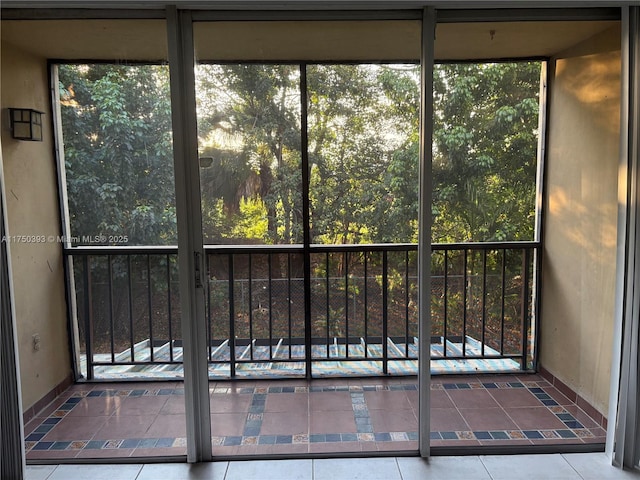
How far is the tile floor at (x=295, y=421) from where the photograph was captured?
7.17ft

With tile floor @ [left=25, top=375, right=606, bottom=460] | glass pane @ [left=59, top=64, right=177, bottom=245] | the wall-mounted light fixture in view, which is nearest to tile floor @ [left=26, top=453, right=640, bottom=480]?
tile floor @ [left=25, top=375, right=606, bottom=460]

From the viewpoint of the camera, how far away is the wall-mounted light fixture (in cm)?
214

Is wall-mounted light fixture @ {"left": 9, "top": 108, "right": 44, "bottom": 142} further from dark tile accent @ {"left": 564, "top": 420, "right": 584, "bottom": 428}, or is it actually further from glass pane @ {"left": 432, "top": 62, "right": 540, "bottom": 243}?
dark tile accent @ {"left": 564, "top": 420, "right": 584, "bottom": 428}

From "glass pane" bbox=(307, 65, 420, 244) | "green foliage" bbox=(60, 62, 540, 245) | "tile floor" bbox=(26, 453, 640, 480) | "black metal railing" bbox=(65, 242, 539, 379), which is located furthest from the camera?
"glass pane" bbox=(307, 65, 420, 244)

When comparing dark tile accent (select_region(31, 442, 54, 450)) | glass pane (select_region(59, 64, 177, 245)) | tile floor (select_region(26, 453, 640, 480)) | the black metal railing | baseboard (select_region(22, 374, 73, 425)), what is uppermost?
glass pane (select_region(59, 64, 177, 245))

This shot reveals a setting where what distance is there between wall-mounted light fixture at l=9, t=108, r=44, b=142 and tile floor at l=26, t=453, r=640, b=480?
5.67 feet

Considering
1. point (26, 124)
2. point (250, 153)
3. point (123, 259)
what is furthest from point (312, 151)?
point (26, 124)

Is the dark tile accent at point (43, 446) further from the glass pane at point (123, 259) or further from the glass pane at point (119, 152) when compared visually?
the glass pane at point (119, 152)

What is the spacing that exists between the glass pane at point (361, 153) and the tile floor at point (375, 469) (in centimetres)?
123

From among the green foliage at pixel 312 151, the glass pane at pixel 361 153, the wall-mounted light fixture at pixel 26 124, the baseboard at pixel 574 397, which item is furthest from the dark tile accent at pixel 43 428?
the baseboard at pixel 574 397

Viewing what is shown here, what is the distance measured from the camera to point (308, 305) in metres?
2.92

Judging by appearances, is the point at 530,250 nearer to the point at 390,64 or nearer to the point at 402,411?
the point at 402,411

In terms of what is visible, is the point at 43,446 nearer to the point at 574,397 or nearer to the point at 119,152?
the point at 119,152

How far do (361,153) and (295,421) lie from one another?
1.72 meters
